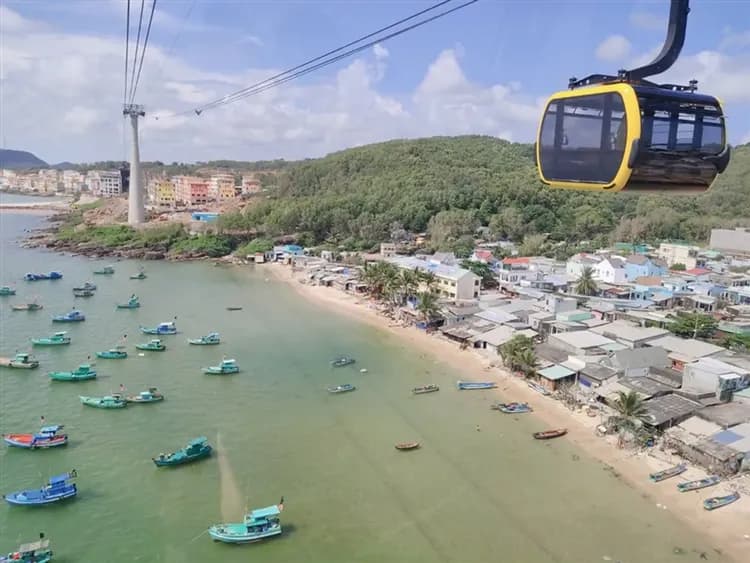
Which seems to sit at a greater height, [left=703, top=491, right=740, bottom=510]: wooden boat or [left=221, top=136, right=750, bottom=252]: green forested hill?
[left=221, top=136, right=750, bottom=252]: green forested hill

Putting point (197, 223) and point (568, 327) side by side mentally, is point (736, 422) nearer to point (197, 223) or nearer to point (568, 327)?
point (568, 327)

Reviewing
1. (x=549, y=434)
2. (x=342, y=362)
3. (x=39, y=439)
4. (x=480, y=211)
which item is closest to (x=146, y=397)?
(x=39, y=439)

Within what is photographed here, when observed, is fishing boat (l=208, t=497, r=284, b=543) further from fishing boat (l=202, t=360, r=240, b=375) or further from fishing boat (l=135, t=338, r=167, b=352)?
fishing boat (l=135, t=338, r=167, b=352)

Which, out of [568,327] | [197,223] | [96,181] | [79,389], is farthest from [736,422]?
[96,181]

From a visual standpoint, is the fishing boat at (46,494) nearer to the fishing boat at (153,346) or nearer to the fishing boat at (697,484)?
the fishing boat at (153,346)

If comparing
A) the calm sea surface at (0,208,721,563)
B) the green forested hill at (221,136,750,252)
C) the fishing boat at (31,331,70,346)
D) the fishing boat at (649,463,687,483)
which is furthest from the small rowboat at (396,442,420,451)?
the green forested hill at (221,136,750,252)

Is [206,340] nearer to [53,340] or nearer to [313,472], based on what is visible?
[53,340]

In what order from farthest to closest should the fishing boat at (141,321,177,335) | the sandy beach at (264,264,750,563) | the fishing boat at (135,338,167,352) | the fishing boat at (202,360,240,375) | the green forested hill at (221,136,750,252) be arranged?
the green forested hill at (221,136,750,252)
the fishing boat at (141,321,177,335)
the fishing boat at (135,338,167,352)
the fishing boat at (202,360,240,375)
the sandy beach at (264,264,750,563)
